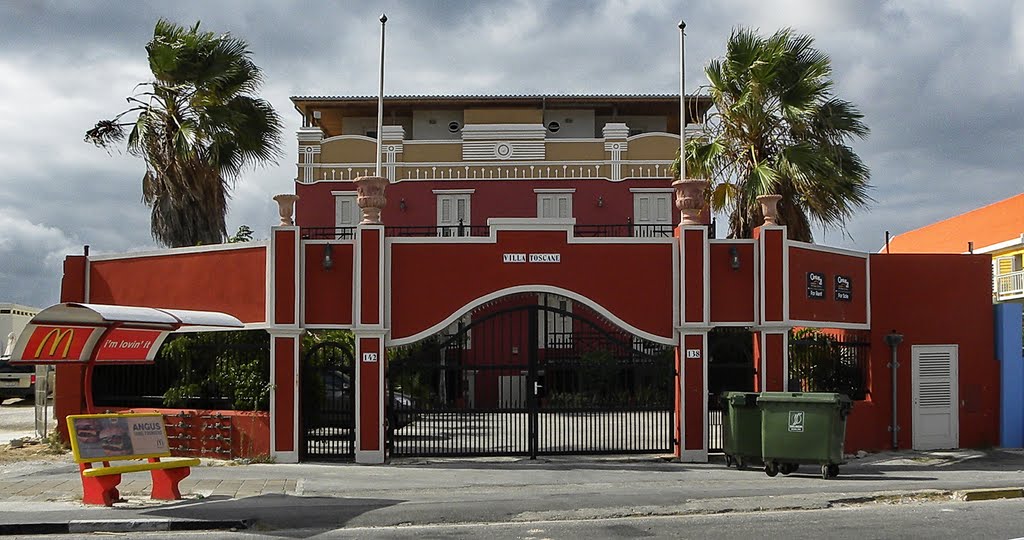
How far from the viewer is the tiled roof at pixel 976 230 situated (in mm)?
40844

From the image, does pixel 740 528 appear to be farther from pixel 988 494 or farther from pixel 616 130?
pixel 616 130

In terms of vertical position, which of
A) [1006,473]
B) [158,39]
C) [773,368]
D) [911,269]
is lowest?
[1006,473]

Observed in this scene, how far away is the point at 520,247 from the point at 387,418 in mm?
3748

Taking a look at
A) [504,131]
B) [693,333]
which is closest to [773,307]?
[693,333]

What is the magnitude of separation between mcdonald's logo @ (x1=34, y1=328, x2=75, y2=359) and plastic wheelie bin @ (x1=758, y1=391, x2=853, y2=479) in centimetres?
1017

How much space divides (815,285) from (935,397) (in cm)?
376

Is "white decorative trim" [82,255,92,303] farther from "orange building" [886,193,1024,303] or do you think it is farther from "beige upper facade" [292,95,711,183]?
"orange building" [886,193,1024,303]

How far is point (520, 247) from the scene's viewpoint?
1786cm

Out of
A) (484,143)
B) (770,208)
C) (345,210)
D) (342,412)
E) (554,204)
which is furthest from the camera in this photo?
(484,143)

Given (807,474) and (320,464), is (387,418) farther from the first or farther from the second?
(807,474)

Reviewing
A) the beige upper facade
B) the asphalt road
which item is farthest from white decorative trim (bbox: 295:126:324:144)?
the asphalt road

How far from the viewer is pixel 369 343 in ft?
57.3

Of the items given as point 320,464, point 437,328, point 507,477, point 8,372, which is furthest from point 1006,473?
point 8,372

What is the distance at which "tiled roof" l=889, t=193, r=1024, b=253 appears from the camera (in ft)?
134
